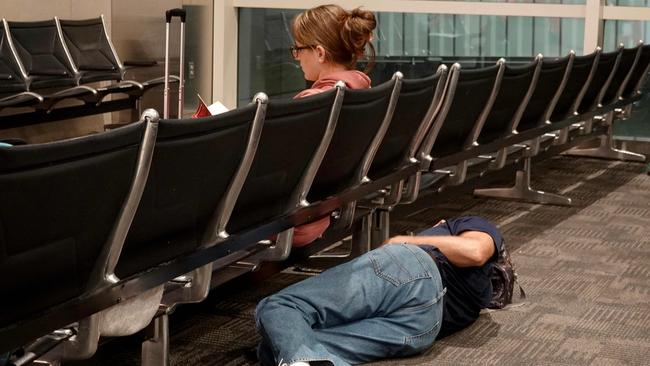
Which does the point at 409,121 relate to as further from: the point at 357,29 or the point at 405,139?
the point at 357,29

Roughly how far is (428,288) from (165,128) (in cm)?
122

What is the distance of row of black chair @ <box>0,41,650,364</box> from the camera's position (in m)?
2.14

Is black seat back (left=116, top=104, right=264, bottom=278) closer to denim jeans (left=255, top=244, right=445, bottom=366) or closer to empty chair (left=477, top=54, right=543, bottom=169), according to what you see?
denim jeans (left=255, top=244, right=445, bottom=366)

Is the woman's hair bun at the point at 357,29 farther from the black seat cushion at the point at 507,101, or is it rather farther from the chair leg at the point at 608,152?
the chair leg at the point at 608,152

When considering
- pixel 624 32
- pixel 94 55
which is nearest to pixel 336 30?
pixel 94 55

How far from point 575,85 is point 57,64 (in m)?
3.68

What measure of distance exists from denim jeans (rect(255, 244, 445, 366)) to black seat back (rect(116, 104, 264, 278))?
50 cm

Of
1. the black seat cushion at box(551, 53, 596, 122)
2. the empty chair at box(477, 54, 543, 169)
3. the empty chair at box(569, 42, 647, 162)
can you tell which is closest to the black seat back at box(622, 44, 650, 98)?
the empty chair at box(569, 42, 647, 162)

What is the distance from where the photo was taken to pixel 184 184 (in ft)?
8.63

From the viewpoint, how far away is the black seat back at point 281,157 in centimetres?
301

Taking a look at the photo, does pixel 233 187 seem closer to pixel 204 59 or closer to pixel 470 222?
pixel 470 222

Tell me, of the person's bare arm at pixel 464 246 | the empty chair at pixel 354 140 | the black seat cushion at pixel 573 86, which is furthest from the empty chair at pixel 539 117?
the person's bare arm at pixel 464 246

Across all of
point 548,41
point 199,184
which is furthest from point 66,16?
point 199,184

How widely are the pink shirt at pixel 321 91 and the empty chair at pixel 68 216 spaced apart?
121 cm
